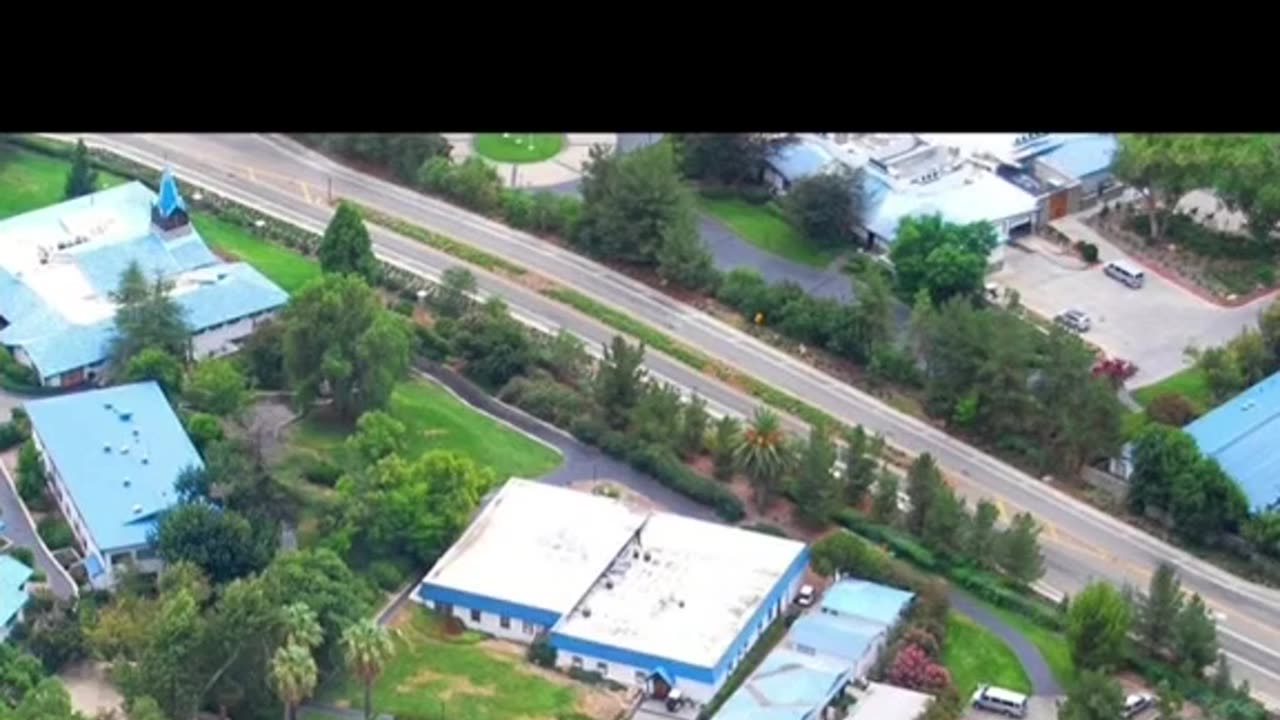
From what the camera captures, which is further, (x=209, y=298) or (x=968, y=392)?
(x=209, y=298)

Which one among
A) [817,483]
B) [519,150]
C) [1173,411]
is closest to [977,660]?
[817,483]

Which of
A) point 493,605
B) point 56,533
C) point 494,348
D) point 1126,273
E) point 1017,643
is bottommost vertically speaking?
point 56,533

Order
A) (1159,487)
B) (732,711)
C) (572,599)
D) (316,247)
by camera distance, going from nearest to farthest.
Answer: (732,711) → (572,599) → (1159,487) → (316,247)

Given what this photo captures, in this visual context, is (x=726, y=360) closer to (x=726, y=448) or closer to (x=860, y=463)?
(x=726, y=448)

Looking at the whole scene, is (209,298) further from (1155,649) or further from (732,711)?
(1155,649)

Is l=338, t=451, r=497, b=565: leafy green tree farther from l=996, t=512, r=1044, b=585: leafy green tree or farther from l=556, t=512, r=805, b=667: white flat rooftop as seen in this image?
l=996, t=512, r=1044, b=585: leafy green tree
